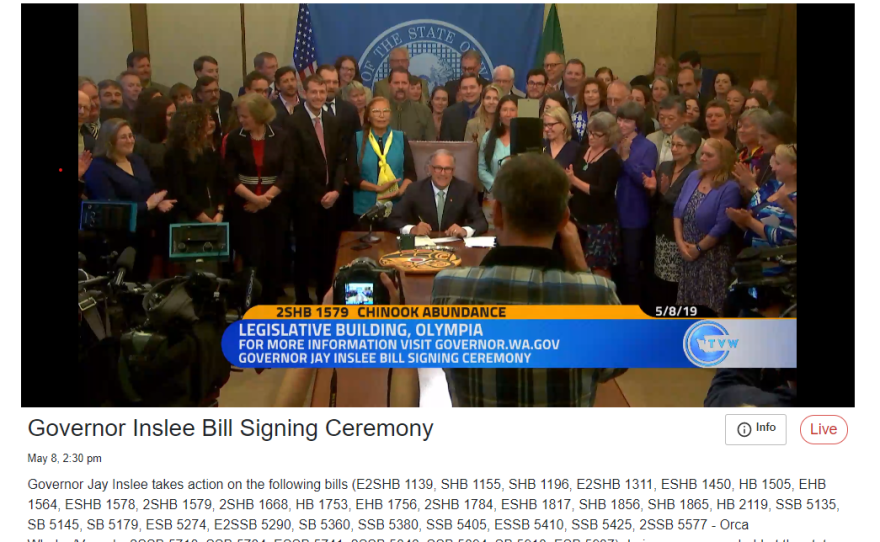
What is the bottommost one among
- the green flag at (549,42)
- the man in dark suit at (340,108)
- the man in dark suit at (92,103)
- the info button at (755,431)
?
the info button at (755,431)

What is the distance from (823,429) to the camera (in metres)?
1.48

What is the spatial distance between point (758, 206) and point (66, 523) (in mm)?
1948

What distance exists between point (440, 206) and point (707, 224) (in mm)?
1075

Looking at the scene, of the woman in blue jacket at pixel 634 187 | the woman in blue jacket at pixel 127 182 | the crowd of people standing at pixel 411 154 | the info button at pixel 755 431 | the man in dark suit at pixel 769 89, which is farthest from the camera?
the woman in blue jacket at pixel 634 187

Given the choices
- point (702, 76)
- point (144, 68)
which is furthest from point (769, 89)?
point (144, 68)

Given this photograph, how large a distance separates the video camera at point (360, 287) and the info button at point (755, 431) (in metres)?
0.78

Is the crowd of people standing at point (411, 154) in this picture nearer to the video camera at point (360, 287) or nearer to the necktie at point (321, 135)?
the necktie at point (321, 135)

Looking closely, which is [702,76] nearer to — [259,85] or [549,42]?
[549,42]

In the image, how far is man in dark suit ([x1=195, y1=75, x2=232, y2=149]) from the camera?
9.37 feet

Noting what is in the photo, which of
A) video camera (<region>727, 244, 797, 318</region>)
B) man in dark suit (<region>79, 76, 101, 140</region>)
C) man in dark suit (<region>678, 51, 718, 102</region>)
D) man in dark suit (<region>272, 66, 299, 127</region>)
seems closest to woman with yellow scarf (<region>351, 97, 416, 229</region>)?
man in dark suit (<region>272, 66, 299, 127</region>)

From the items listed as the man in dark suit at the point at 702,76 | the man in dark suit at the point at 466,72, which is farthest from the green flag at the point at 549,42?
the man in dark suit at the point at 702,76

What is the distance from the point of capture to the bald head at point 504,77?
3311 millimetres

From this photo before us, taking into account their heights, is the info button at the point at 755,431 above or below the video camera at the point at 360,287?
below

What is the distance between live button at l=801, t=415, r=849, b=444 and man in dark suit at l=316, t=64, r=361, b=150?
6.77ft
